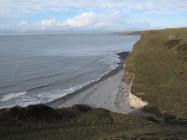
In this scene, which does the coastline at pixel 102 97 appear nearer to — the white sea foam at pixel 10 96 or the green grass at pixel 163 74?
the green grass at pixel 163 74

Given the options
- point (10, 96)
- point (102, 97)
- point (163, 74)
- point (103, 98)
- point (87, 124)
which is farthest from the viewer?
point (163, 74)

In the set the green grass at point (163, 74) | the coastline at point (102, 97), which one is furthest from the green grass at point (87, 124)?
the coastline at point (102, 97)

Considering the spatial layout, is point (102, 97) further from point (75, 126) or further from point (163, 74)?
point (75, 126)

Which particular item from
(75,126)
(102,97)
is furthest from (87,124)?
(102,97)

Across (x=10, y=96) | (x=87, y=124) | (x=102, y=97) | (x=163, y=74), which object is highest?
(x=87, y=124)

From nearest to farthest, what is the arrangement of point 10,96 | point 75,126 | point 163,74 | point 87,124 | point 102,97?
point 75,126 → point 87,124 → point 10,96 → point 102,97 → point 163,74

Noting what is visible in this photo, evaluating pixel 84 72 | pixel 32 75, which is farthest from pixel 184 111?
pixel 84 72

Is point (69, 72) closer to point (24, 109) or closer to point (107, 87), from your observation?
point (107, 87)
